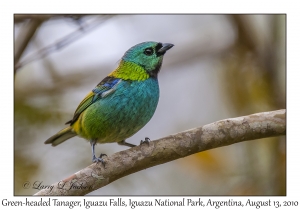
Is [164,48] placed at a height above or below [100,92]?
above

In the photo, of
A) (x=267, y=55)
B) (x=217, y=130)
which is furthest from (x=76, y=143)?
(x=267, y=55)

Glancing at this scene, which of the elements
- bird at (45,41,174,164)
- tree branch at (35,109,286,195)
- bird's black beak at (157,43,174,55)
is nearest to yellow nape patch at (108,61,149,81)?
bird at (45,41,174,164)

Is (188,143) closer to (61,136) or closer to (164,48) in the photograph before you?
(164,48)

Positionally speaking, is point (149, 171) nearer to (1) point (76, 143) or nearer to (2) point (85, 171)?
(1) point (76, 143)

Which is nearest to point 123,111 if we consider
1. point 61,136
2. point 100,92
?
point 100,92

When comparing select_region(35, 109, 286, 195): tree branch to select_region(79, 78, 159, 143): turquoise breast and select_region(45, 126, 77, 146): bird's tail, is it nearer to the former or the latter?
select_region(79, 78, 159, 143): turquoise breast
